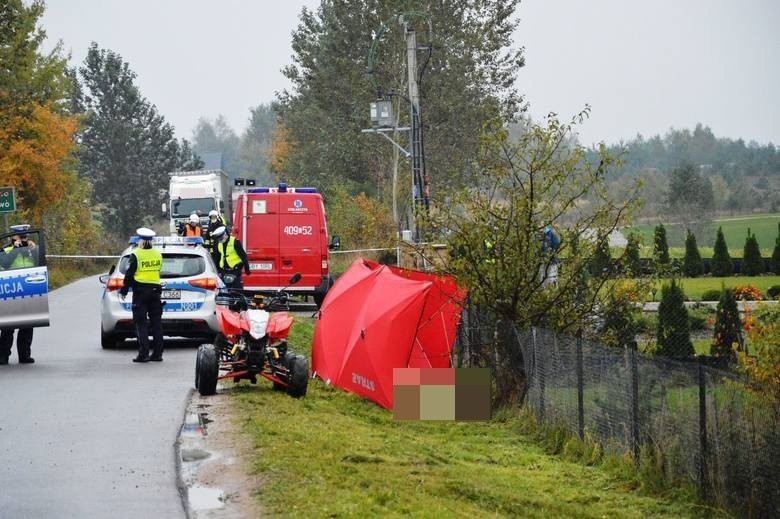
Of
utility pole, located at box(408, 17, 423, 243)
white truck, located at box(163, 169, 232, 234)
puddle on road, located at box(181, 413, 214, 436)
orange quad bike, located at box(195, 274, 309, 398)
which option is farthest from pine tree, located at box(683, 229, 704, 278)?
puddle on road, located at box(181, 413, 214, 436)

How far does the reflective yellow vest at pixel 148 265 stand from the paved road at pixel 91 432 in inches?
48.3

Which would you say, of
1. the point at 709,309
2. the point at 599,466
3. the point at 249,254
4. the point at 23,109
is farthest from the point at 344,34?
the point at 599,466

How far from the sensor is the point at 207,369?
15664 mm

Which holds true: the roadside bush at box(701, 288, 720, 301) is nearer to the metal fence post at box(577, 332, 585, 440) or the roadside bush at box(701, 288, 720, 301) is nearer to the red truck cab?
the red truck cab

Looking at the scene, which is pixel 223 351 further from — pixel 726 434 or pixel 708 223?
pixel 708 223

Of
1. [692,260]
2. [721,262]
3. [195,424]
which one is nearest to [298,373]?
[195,424]

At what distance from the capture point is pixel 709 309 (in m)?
42.3

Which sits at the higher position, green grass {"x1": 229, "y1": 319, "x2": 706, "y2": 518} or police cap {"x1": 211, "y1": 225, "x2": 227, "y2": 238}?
police cap {"x1": 211, "y1": 225, "x2": 227, "y2": 238}

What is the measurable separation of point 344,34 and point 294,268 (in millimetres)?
41042

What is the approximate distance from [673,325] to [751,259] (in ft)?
85.3

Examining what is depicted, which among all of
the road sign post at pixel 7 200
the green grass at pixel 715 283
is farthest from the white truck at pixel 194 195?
the green grass at pixel 715 283

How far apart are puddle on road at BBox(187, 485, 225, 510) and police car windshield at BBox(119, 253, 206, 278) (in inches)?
443

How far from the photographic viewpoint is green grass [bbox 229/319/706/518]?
10.0m

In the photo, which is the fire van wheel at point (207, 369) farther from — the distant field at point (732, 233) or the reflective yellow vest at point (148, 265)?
the distant field at point (732, 233)
